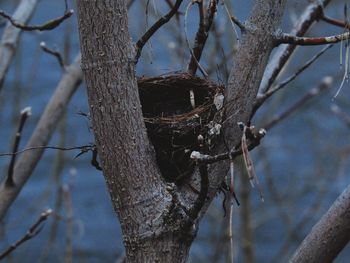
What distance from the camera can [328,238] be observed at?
148 centimetres

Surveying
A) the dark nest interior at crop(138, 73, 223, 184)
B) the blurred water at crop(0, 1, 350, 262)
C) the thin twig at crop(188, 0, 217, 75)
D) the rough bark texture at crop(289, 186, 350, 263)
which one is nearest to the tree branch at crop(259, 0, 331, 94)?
the dark nest interior at crop(138, 73, 223, 184)

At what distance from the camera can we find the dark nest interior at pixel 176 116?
60.7 inches

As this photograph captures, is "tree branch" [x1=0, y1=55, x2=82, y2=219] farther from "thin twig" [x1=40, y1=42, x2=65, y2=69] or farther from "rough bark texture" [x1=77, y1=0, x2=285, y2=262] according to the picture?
"rough bark texture" [x1=77, y1=0, x2=285, y2=262]

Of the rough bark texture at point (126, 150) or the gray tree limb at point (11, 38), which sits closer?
the rough bark texture at point (126, 150)

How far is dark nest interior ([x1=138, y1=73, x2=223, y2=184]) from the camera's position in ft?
5.06

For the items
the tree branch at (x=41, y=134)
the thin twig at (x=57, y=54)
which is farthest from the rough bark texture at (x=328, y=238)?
the thin twig at (x=57, y=54)

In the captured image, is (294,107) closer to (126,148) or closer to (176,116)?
(176,116)

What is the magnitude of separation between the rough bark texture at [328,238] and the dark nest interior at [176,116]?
271 millimetres

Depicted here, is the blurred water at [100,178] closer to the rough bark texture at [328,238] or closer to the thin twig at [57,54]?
the thin twig at [57,54]

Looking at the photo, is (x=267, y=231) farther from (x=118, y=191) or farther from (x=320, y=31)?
(x=118, y=191)

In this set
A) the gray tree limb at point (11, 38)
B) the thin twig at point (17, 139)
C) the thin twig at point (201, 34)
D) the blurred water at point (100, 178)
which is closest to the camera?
the thin twig at point (201, 34)

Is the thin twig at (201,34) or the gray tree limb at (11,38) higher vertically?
the thin twig at (201,34)

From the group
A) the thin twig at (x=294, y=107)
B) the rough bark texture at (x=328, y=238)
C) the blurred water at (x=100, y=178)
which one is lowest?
the blurred water at (x=100, y=178)

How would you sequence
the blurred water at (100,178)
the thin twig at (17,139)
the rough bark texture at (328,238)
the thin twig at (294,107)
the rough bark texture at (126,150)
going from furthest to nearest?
the blurred water at (100,178)
the thin twig at (294,107)
the thin twig at (17,139)
the rough bark texture at (328,238)
the rough bark texture at (126,150)
